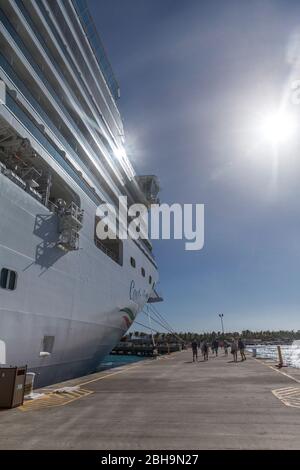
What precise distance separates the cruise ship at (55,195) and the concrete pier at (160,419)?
10.4ft

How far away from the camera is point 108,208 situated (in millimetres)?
22156

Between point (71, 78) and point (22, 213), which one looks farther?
point (71, 78)

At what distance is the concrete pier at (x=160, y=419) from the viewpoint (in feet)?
16.9

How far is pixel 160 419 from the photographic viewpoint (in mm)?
6629

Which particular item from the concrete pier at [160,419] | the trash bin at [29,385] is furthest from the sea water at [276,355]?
the trash bin at [29,385]

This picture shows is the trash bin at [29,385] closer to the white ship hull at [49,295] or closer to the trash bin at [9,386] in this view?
the white ship hull at [49,295]

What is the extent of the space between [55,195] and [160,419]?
13.3 metres

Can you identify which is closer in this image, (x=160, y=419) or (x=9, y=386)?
(x=160, y=419)

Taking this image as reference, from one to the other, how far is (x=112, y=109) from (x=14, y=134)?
16.7 meters

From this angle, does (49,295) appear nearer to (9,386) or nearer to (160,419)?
(9,386)

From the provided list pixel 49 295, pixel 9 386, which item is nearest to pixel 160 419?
pixel 9 386

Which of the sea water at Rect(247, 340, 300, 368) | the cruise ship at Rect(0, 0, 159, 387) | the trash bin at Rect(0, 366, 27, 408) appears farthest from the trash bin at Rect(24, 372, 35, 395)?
the sea water at Rect(247, 340, 300, 368)

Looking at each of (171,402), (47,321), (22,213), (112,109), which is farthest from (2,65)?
(112,109)
